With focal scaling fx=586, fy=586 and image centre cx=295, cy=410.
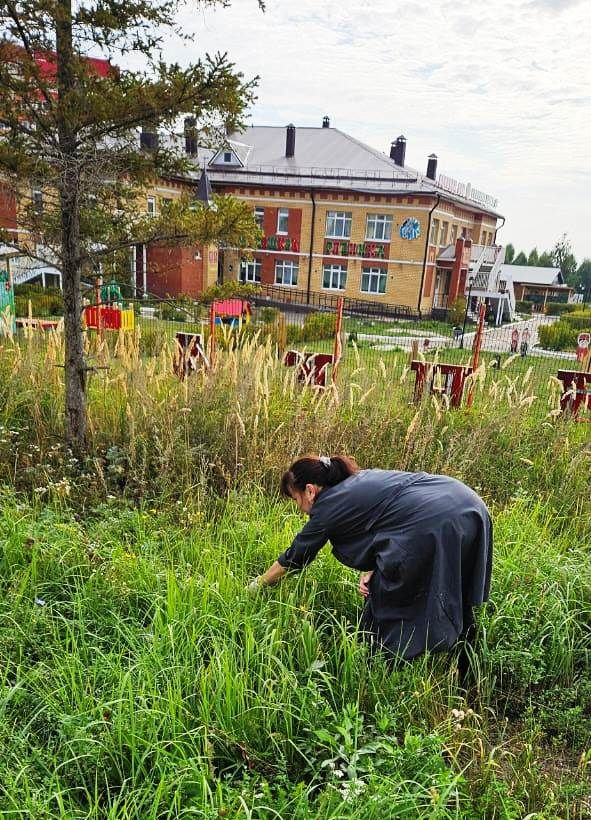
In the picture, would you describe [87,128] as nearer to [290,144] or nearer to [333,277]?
[333,277]

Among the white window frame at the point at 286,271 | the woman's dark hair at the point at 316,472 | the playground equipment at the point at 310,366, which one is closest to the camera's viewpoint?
the woman's dark hair at the point at 316,472

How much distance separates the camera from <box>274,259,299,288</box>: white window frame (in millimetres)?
31703

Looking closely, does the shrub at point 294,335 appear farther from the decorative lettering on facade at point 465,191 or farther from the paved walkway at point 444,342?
the decorative lettering on facade at point 465,191

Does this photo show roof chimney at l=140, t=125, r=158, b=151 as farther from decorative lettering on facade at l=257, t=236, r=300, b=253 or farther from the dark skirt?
decorative lettering on facade at l=257, t=236, r=300, b=253

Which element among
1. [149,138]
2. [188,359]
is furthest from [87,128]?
[188,359]

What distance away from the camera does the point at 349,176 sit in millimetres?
29234

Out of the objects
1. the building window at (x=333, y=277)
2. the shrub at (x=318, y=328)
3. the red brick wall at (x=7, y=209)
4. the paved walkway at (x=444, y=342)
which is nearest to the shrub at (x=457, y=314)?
the paved walkway at (x=444, y=342)

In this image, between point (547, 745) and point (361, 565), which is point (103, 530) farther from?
point (547, 745)

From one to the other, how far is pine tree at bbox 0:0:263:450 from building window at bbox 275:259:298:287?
2795cm

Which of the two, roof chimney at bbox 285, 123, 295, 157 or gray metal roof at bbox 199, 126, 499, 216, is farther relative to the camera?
roof chimney at bbox 285, 123, 295, 157

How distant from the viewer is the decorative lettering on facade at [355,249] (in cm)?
2972

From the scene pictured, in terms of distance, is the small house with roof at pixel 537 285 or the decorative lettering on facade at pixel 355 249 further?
the small house with roof at pixel 537 285

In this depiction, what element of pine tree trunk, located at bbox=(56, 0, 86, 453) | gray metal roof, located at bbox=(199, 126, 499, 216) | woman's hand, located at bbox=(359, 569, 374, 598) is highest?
gray metal roof, located at bbox=(199, 126, 499, 216)

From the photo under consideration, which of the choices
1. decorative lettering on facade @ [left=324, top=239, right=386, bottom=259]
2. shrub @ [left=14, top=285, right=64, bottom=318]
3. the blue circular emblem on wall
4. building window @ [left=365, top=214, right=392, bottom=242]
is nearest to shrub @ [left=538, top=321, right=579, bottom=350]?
the blue circular emblem on wall
